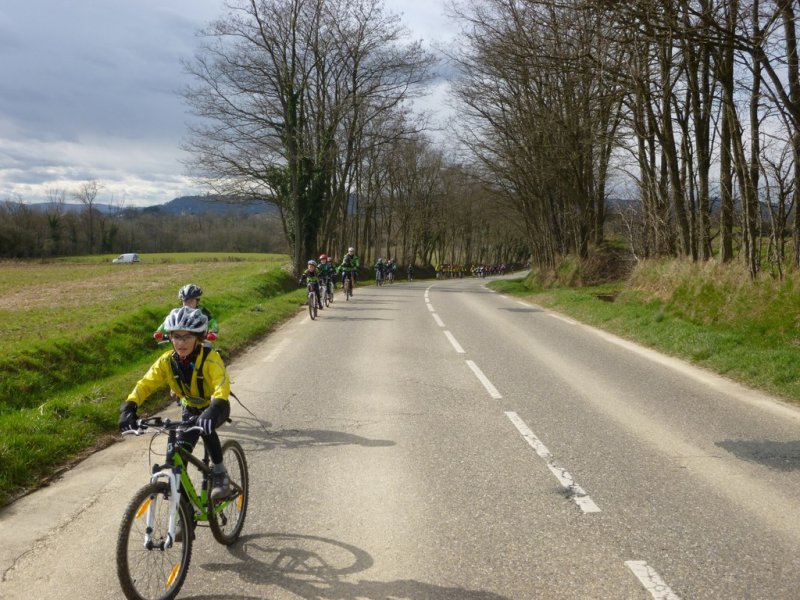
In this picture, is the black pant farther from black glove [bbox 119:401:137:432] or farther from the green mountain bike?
black glove [bbox 119:401:137:432]

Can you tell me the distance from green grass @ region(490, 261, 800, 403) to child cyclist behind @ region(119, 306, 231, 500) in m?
7.25

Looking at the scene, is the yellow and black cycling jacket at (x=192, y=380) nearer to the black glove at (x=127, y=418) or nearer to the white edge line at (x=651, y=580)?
the black glove at (x=127, y=418)

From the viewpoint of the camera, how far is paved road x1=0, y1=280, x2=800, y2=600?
3.54 m

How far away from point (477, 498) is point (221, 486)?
6.27ft

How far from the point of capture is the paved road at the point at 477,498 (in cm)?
354

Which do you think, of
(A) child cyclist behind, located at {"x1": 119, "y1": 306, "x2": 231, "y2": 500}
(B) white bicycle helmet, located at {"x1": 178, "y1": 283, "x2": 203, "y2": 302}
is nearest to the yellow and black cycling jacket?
(A) child cyclist behind, located at {"x1": 119, "y1": 306, "x2": 231, "y2": 500}

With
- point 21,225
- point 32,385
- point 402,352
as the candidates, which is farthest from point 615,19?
point 21,225

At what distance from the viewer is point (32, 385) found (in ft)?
30.7

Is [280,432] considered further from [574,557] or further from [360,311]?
[360,311]

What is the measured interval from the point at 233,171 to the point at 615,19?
2365 cm

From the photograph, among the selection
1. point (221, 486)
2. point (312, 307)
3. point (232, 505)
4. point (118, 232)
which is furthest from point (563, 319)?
point (118, 232)

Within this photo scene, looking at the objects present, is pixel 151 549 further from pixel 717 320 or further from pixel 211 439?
pixel 717 320

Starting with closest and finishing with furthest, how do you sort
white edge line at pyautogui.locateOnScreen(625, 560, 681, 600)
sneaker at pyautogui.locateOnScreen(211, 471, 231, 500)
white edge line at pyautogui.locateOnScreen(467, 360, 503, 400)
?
white edge line at pyautogui.locateOnScreen(625, 560, 681, 600)
sneaker at pyautogui.locateOnScreen(211, 471, 231, 500)
white edge line at pyautogui.locateOnScreen(467, 360, 503, 400)

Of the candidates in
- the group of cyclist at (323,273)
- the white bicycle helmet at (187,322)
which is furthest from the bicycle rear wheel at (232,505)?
the group of cyclist at (323,273)
